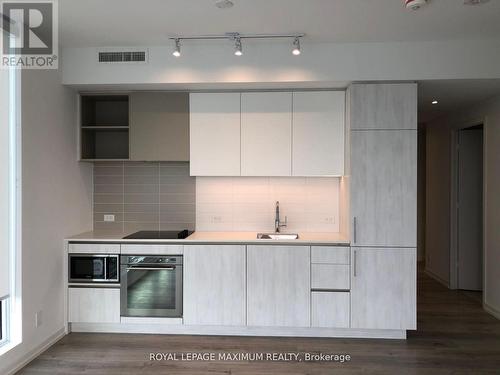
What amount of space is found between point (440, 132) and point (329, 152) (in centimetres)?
287

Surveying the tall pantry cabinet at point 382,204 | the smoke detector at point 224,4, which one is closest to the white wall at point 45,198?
the smoke detector at point 224,4

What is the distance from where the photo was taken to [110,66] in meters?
3.57

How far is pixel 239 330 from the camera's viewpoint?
3613 millimetres

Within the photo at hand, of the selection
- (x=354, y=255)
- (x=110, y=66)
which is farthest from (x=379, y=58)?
(x=110, y=66)

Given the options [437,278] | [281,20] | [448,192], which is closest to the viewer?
[281,20]

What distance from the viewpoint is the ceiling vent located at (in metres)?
3.53

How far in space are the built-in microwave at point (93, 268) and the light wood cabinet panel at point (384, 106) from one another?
266 cm

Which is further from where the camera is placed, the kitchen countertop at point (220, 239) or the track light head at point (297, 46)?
the kitchen countertop at point (220, 239)

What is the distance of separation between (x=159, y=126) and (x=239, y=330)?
87.0 inches

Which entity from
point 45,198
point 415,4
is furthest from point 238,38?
point 45,198

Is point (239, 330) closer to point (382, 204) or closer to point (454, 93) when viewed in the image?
point (382, 204)

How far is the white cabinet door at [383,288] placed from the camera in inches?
136

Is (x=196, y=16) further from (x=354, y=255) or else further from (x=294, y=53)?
(x=354, y=255)

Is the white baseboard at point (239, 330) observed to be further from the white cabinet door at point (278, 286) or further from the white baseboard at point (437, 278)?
the white baseboard at point (437, 278)
